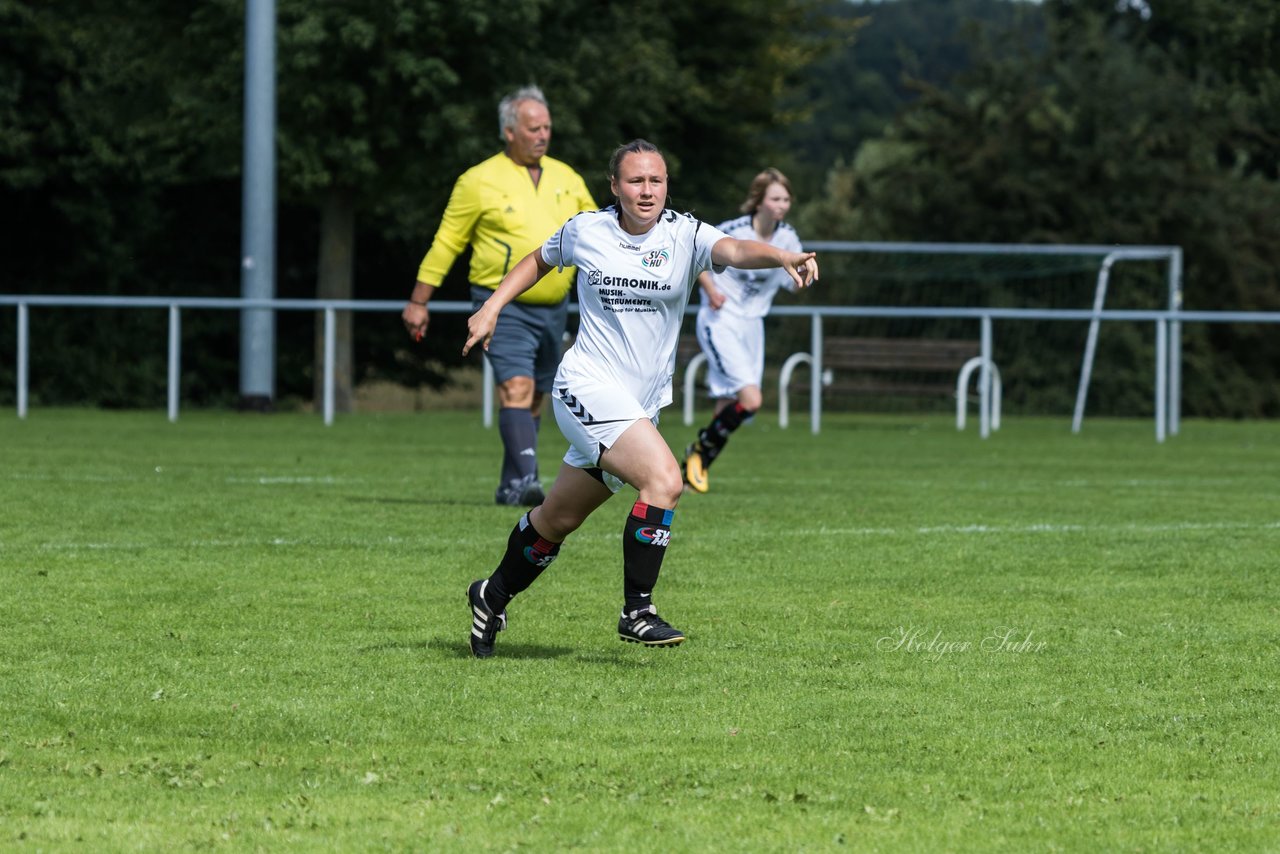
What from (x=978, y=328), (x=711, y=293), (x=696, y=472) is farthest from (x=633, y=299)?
(x=978, y=328)

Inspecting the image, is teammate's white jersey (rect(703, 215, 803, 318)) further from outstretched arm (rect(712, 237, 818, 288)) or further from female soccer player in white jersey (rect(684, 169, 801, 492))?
outstretched arm (rect(712, 237, 818, 288))

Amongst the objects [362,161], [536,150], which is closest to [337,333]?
[362,161]

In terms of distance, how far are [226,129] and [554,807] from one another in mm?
22362

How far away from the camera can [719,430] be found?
1295cm

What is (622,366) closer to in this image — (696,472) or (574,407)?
(574,407)

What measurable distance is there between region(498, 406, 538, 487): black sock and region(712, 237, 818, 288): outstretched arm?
170 inches

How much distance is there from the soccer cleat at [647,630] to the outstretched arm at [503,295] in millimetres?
942

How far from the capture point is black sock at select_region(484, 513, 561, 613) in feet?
21.3

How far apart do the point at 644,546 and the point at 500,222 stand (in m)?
4.99

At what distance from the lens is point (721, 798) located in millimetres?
4523

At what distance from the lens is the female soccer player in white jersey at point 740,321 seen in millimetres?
12945

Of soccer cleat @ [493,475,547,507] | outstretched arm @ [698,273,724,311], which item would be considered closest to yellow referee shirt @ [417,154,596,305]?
soccer cleat @ [493,475,547,507]

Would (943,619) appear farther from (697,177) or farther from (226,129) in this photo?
(697,177)

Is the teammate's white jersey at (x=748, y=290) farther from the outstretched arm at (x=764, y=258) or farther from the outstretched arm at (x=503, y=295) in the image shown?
the outstretched arm at (x=764, y=258)
